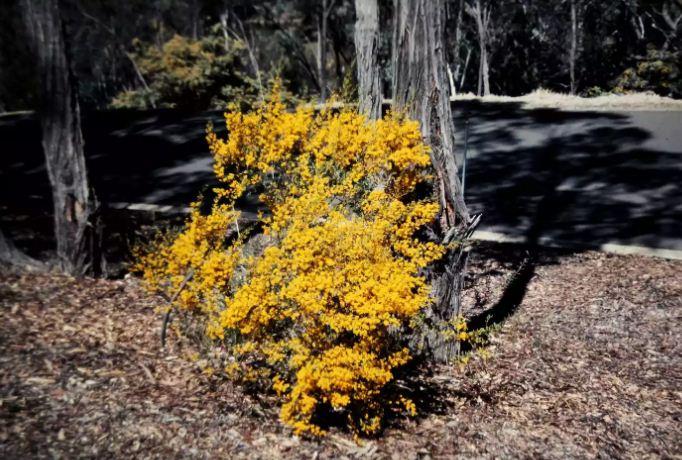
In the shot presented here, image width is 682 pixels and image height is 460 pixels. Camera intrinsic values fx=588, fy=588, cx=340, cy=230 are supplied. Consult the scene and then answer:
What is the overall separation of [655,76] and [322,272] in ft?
55.6

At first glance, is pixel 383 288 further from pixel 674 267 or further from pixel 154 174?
pixel 154 174

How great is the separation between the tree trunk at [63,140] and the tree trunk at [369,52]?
2.74 meters

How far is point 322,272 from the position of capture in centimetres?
331

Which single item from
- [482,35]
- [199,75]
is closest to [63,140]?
[199,75]

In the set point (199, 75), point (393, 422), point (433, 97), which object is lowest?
point (393, 422)

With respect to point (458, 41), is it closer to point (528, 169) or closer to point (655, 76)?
point (655, 76)

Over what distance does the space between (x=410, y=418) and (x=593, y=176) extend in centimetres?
682

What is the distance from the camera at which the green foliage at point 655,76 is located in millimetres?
15094

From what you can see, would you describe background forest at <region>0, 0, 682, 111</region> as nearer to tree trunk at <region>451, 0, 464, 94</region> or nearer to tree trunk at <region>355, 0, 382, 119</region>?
tree trunk at <region>451, 0, 464, 94</region>

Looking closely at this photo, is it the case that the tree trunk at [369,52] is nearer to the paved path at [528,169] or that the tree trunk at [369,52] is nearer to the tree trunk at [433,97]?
the tree trunk at [433,97]

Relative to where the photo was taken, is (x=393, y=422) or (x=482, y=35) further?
(x=482, y=35)

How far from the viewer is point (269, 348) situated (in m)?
3.55

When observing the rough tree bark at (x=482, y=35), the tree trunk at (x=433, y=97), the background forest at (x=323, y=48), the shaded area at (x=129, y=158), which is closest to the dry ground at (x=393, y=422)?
the tree trunk at (x=433, y=97)

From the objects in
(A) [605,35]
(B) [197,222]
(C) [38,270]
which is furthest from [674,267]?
(A) [605,35]
